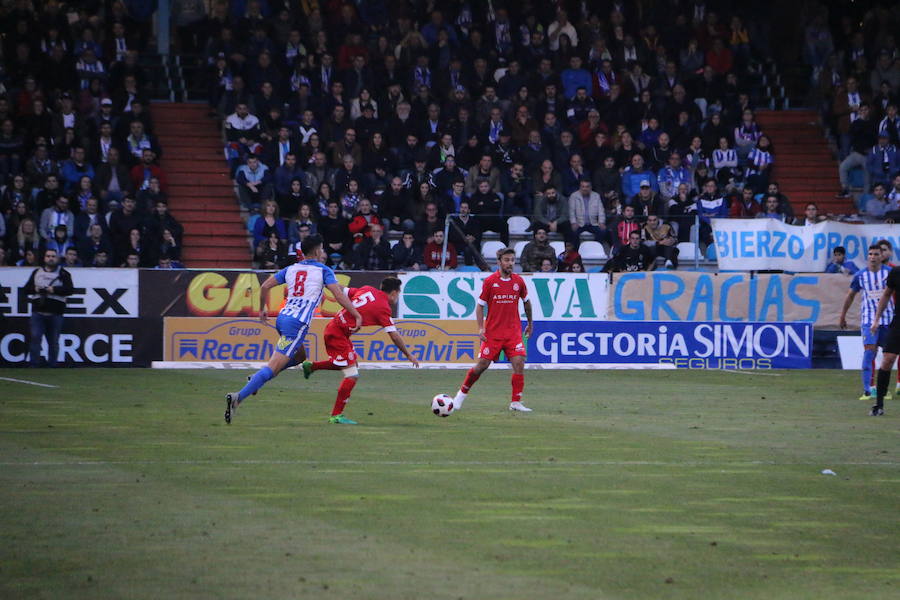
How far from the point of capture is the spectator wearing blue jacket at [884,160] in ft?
103

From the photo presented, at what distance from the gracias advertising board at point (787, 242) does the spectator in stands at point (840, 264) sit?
3.7 inches

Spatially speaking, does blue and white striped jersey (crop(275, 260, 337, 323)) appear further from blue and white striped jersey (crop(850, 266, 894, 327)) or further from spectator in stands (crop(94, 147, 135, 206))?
spectator in stands (crop(94, 147, 135, 206))

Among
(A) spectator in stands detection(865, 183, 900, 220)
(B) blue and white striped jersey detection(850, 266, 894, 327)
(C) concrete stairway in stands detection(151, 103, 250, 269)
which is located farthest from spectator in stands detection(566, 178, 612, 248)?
(B) blue and white striped jersey detection(850, 266, 894, 327)

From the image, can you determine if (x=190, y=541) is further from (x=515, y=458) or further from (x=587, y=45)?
(x=587, y=45)

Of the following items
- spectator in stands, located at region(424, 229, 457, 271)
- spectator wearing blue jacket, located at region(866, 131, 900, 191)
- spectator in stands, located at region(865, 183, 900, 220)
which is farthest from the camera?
spectator wearing blue jacket, located at region(866, 131, 900, 191)

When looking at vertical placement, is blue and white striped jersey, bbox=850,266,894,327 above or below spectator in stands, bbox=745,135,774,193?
below

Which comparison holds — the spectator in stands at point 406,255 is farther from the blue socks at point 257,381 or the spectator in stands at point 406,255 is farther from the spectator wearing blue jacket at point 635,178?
the blue socks at point 257,381

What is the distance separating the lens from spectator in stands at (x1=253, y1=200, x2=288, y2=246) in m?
27.1

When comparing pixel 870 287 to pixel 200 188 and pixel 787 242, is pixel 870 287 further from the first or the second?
pixel 200 188

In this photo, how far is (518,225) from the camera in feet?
93.8

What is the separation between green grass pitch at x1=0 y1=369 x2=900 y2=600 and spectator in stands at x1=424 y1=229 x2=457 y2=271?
10043mm

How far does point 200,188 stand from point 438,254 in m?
6.33

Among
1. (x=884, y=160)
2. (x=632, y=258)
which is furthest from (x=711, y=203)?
(x=884, y=160)

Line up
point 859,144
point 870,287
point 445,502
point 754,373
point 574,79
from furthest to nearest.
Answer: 1. point 859,144
2. point 574,79
3. point 754,373
4. point 870,287
5. point 445,502
